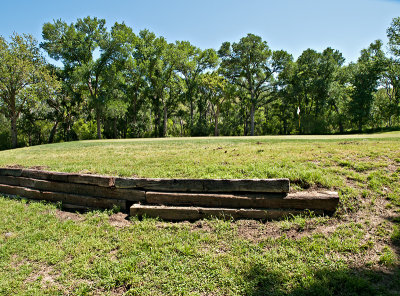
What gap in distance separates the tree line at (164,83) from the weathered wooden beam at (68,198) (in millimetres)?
21494

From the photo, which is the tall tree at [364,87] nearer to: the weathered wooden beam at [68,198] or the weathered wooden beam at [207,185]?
the weathered wooden beam at [207,185]

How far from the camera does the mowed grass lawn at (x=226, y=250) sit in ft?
8.54

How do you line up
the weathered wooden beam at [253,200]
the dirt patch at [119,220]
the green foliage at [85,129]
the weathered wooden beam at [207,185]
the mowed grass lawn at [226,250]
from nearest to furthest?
the mowed grass lawn at [226,250]
the weathered wooden beam at [253,200]
the weathered wooden beam at [207,185]
the dirt patch at [119,220]
the green foliage at [85,129]

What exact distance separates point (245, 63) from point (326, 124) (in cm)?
1581

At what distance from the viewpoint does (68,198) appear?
504 centimetres

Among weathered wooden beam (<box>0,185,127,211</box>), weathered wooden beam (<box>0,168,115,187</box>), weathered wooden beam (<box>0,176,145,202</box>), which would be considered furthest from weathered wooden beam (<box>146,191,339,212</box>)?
weathered wooden beam (<box>0,168,115,187</box>)

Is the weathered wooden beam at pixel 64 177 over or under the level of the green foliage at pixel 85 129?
under

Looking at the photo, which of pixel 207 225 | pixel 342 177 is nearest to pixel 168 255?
pixel 207 225

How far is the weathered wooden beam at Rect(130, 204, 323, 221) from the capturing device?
146 inches

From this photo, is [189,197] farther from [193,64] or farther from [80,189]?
[193,64]

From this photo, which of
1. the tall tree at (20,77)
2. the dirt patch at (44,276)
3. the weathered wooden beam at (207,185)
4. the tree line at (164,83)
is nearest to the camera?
the dirt patch at (44,276)

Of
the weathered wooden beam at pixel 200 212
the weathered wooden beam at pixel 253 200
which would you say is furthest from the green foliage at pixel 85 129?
the weathered wooden beam at pixel 253 200

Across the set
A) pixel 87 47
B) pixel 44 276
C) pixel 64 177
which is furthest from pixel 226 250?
pixel 87 47

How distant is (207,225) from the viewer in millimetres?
3729
